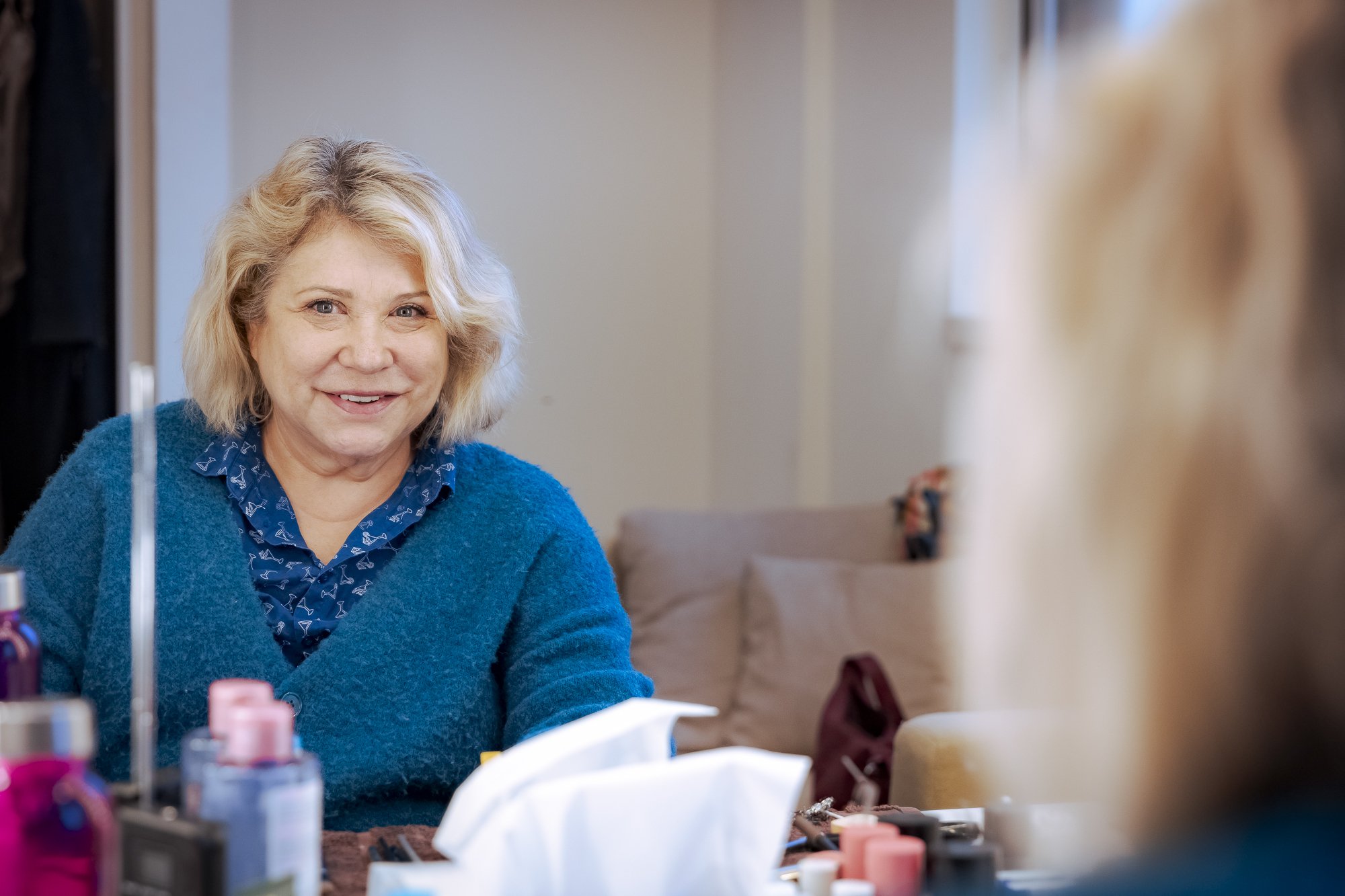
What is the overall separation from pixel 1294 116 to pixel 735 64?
10.6 ft

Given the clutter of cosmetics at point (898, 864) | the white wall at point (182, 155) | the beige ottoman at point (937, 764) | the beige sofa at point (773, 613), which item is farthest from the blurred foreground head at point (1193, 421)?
the white wall at point (182, 155)

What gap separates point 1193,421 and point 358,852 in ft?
2.38

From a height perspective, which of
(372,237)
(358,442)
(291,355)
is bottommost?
(358,442)

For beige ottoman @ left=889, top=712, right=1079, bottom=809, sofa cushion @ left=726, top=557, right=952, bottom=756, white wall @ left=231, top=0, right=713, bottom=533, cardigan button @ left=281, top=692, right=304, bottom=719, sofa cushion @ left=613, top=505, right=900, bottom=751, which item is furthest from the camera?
white wall @ left=231, top=0, right=713, bottom=533

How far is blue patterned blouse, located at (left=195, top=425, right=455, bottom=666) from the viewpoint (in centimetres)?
148

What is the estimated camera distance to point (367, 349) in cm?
153

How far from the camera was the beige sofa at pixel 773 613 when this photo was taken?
2.64m

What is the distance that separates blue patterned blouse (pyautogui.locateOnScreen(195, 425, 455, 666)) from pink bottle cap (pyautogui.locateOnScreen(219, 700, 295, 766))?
2.23 feet

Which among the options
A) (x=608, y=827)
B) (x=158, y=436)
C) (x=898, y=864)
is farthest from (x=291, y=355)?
(x=898, y=864)

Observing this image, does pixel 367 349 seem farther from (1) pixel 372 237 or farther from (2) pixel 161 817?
(2) pixel 161 817

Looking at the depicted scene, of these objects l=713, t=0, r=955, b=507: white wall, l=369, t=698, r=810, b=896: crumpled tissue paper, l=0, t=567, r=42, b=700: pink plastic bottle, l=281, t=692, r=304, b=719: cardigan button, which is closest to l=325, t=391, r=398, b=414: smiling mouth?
l=281, t=692, r=304, b=719: cardigan button

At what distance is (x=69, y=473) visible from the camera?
4.94 feet

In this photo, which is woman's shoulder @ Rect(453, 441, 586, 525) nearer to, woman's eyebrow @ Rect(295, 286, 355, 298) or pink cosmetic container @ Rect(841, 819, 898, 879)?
woman's eyebrow @ Rect(295, 286, 355, 298)

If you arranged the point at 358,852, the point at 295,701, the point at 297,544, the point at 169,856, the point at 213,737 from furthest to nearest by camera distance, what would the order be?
1. the point at 297,544
2. the point at 295,701
3. the point at 358,852
4. the point at 213,737
5. the point at 169,856
